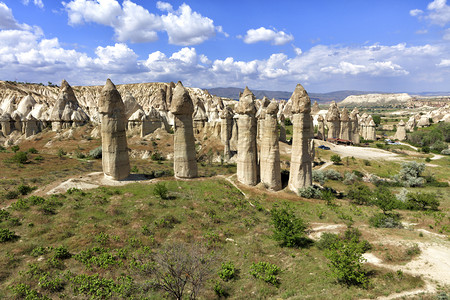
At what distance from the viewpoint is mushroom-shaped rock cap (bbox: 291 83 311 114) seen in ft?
83.3

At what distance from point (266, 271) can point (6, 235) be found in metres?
14.9

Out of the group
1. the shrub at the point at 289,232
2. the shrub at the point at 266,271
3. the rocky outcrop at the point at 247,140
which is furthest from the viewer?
the rocky outcrop at the point at 247,140

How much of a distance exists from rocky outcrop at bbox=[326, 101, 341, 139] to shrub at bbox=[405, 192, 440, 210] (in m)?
42.0

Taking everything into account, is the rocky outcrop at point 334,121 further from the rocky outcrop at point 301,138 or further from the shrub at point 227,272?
the shrub at point 227,272

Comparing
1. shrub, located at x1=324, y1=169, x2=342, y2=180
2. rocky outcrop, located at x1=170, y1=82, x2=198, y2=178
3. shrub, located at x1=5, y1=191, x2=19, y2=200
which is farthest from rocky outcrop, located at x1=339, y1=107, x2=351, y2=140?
shrub, located at x1=5, y1=191, x2=19, y2=200

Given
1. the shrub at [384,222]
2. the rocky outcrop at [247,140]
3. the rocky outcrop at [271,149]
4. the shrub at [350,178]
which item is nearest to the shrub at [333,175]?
the shrub at [350,178]

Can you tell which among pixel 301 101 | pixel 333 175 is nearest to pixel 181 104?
pixel 301 101

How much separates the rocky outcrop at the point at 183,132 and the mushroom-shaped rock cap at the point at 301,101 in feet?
35.5

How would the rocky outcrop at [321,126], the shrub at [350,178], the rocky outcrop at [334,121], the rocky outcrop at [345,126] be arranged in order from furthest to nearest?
the rocky outcrop at [345,126]
the rocky outcrop at [334,121]
the rocky outcrop at [321,126]
the shrub at [350,178]

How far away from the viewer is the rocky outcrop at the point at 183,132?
25281 mm

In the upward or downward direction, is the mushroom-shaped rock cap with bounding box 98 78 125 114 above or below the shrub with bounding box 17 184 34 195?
above

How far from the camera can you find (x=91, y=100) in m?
121

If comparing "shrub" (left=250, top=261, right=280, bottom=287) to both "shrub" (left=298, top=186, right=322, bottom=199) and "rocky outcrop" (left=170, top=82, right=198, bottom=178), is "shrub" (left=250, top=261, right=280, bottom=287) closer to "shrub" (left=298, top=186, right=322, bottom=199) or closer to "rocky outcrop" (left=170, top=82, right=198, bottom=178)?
"shrub" (left=298, top=186, right=322, bottom=199)

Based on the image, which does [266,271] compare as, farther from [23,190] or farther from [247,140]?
[23,190]
